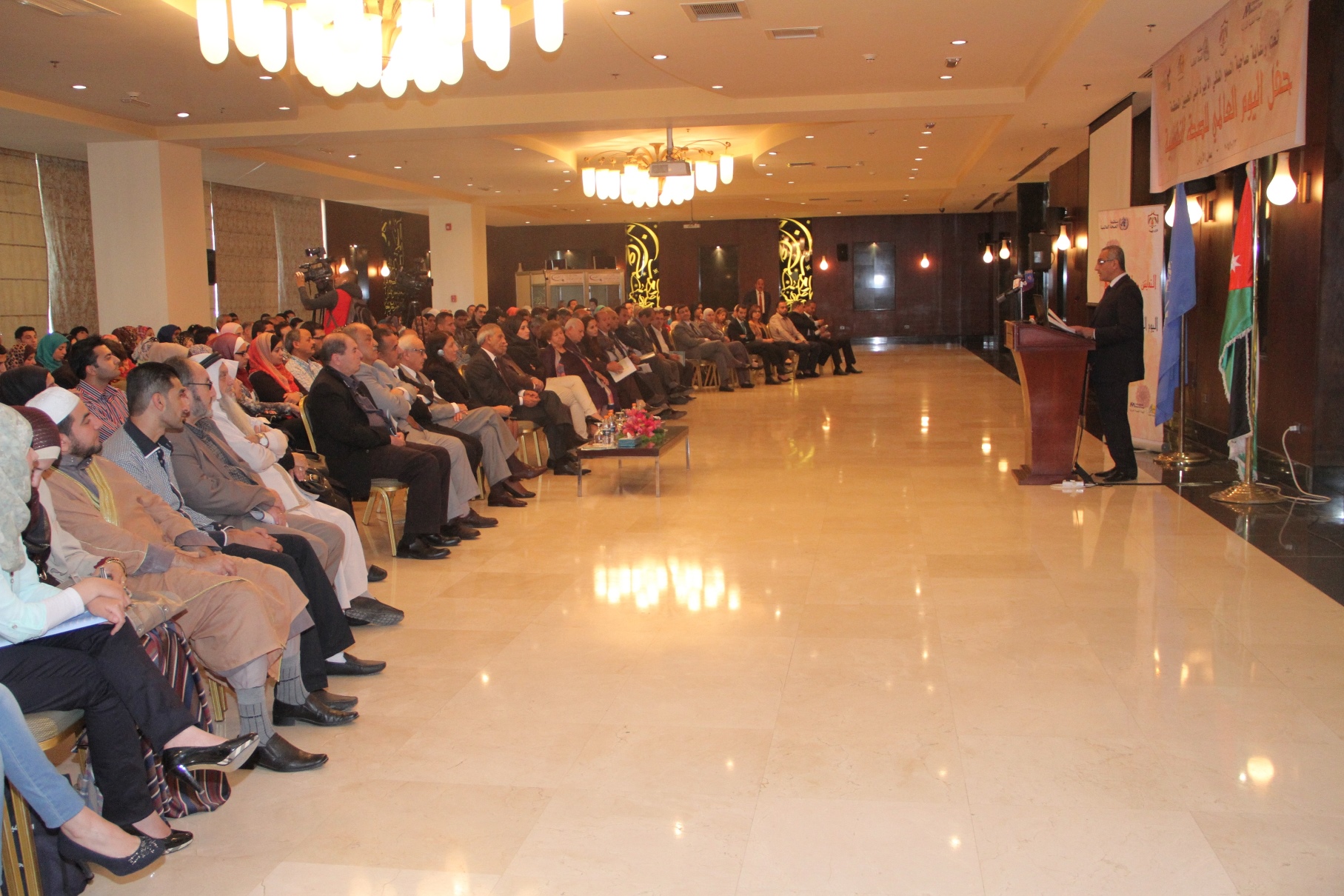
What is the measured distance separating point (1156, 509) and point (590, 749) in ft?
14.8

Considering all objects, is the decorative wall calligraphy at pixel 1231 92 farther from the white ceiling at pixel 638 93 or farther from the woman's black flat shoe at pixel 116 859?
the woman's black flat shoe at pixel 116 859

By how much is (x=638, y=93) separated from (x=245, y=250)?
9551 mm

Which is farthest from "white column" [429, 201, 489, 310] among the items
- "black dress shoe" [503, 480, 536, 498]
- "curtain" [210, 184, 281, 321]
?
"black dress shoe" [503, 480, 536, 498]

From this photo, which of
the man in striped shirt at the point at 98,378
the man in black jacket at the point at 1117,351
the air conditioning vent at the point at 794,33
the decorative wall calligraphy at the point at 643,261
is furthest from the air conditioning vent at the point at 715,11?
the decorative wall calligraphy at the point at 643,261

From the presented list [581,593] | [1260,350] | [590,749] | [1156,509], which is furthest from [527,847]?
[1260,350]

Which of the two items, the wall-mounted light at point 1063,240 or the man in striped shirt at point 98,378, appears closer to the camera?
the man in striped shirt at point 98,378

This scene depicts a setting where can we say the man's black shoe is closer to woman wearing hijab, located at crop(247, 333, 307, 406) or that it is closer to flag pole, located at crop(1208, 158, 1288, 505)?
woman wearing hijab, located at crop(247, 333, 307, 406)

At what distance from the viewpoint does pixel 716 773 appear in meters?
3.03

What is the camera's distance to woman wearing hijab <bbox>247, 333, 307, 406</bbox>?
6.56 m

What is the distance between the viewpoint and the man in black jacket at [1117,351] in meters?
7.17

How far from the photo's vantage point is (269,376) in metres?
6.57

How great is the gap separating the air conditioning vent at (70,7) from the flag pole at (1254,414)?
738 centimetres

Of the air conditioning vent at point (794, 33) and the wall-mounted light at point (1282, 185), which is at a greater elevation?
the air conditioning vent at point (794, 33)

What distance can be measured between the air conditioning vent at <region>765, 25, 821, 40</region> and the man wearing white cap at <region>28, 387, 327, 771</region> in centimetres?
619
